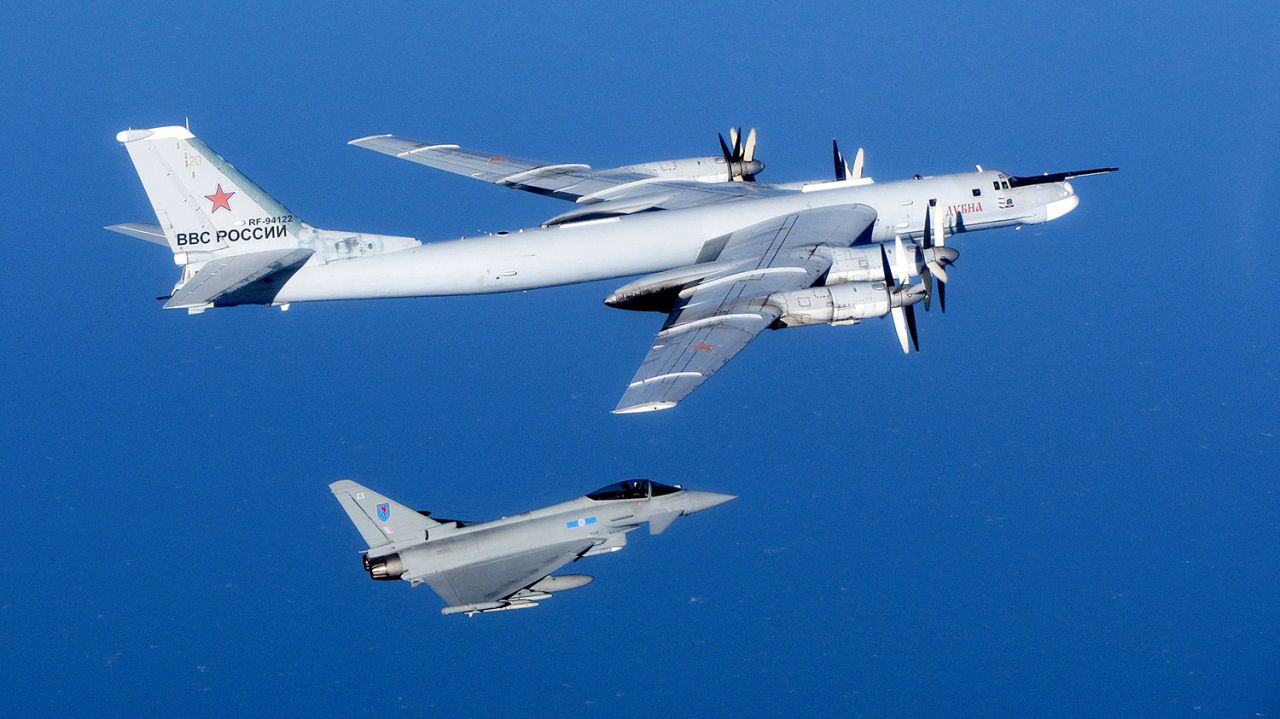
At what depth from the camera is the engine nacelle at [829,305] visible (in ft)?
172

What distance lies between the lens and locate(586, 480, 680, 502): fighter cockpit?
1997 inches

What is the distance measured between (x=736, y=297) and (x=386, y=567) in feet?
39.6

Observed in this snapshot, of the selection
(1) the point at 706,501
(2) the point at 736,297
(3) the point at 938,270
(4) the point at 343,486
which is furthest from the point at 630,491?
(3) the point at 938,270

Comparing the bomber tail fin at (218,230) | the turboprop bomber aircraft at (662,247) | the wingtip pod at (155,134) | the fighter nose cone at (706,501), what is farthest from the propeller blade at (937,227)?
the wingtip pod at (155,134)

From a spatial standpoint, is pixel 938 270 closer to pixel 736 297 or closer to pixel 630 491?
pixel 736 297

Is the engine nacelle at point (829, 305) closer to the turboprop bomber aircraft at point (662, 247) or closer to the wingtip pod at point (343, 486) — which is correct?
the turboprop bomber aircraft at point (662, 247)

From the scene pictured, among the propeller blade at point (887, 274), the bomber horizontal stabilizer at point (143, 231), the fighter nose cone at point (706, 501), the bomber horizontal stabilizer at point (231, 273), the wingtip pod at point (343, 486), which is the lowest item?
the fighter nose cone at point (706, 501)

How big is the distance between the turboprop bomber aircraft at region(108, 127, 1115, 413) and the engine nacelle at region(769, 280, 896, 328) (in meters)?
0.04

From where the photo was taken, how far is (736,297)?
53.2m

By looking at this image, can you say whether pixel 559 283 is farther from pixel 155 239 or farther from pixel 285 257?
pixel 155 239

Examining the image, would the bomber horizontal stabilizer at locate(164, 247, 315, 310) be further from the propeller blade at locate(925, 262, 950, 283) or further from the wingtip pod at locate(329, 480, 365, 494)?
the propeller blade at locate(925, 262, 950, 283)

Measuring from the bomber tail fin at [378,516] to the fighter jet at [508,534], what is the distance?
26 millimetres

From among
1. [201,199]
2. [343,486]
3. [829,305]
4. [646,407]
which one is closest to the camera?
[646,407]

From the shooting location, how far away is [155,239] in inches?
2195
